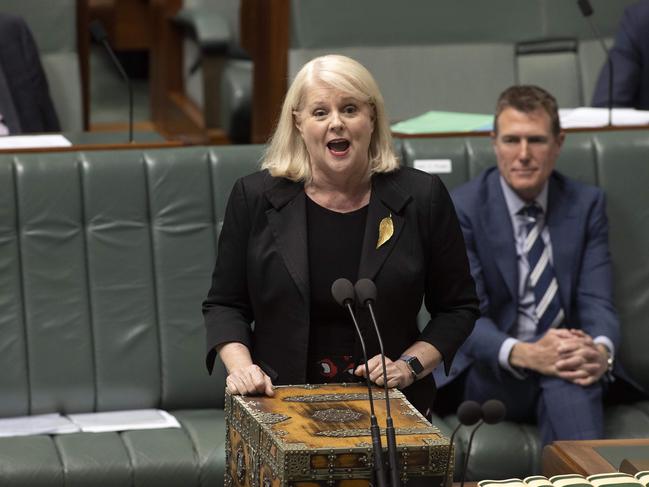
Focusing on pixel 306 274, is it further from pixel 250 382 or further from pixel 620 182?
pixel 620 182

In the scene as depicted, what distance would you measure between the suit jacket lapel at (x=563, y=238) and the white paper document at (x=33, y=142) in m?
1.10

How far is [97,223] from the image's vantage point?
318cm

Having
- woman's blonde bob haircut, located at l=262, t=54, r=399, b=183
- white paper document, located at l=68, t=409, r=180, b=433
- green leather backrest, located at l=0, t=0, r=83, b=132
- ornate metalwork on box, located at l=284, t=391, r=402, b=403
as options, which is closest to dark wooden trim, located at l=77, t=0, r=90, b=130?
green leather backrest, located at l=0, t=0, r=83, b=132

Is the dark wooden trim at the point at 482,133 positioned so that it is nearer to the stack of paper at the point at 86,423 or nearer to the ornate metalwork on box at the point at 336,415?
the stack of paper at the point at 86,423

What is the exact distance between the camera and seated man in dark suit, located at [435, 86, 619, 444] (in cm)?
307

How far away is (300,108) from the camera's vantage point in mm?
2307

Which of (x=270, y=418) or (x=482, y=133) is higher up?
(x=482, y=133)

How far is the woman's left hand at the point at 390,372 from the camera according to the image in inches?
83.4

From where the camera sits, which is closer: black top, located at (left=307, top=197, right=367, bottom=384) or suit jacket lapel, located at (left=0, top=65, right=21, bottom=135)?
black top, located at (left=307, top=197, right=367, bottom=384)

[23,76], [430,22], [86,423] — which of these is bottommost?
[86,423]

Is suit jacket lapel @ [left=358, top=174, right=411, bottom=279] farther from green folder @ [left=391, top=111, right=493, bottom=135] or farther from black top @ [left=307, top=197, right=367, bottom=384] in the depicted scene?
green folder @ [left=391, top=111, right=493, bottom=135]

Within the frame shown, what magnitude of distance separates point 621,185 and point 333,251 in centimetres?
129

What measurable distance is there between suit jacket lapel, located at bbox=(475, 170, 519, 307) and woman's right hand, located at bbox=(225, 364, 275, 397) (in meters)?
1.11

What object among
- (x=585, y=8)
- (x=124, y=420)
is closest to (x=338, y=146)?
(x=124, y=420)
